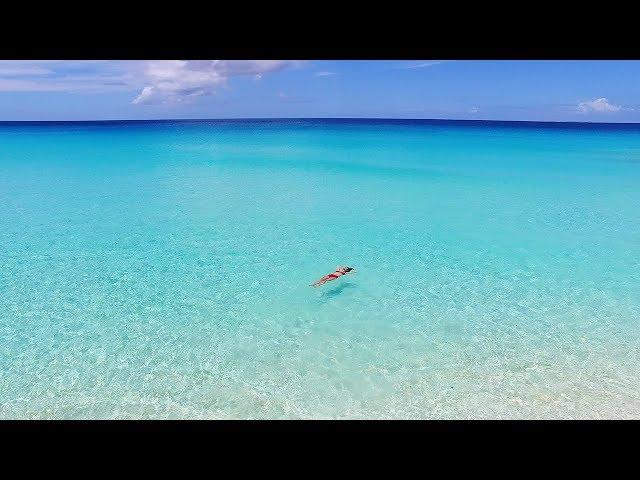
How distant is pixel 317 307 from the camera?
9.05 metres

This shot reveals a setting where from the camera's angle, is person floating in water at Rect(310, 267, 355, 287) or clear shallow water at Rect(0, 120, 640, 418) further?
person floating in water at Rect(310, 267, 355, 287)

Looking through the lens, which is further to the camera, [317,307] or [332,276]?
[332,276]

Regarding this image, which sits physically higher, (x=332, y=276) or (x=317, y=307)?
(x=332, y=276)

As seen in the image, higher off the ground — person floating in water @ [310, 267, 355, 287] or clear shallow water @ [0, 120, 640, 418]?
person floating in water @ [310, 267, 355, 287]

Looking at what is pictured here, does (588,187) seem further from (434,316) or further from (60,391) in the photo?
(60,391)

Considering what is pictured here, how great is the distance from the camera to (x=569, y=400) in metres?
6.34

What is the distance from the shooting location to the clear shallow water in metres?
6.48

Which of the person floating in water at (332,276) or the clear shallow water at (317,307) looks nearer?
the clear shallow water at (317,307)

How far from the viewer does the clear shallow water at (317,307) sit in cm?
648

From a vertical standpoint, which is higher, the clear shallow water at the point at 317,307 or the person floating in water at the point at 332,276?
the person floating in water at the point at 332,276
